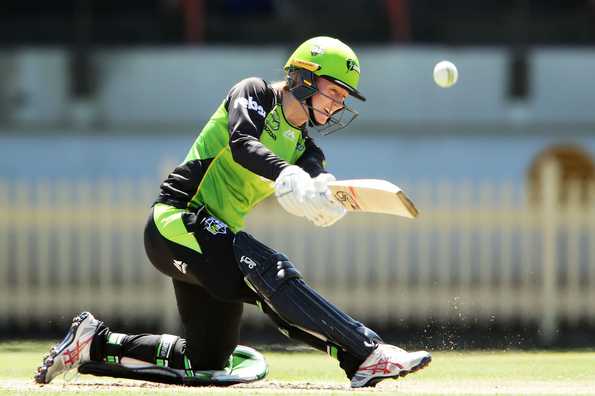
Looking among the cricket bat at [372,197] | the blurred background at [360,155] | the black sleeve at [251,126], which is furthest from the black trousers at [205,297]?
the blurred background at [360,155]

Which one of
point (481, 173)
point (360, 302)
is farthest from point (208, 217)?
point (481, 173)

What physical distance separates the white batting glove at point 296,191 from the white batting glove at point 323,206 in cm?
3

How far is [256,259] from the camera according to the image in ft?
20.2

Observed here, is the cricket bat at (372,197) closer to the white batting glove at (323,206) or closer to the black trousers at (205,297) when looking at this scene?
the white batting glove at (323,206)

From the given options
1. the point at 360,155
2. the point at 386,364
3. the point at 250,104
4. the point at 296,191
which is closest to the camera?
the point at 296,191

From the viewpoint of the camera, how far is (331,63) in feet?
21.4

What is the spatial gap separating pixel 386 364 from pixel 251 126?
1.29 metres

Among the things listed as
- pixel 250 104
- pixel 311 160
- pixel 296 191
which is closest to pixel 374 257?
pixel 311 160

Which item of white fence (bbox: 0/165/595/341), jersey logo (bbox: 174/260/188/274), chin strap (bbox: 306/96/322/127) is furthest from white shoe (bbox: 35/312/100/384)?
white fence (bbox: 0/165/595/341)

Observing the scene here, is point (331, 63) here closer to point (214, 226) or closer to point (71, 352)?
point (214, 226)

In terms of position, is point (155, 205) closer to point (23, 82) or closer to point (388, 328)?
point (388, 328)

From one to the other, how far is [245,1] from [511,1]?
3375 mm

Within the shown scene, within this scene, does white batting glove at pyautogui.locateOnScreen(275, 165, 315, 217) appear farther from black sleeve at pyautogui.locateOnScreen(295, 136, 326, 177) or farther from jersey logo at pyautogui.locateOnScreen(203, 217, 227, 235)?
black sleeve at pyautogui.locateOnScreen(295, 136, 326, 177)

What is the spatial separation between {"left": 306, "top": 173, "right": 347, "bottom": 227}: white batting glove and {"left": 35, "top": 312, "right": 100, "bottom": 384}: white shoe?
1.58 meters
